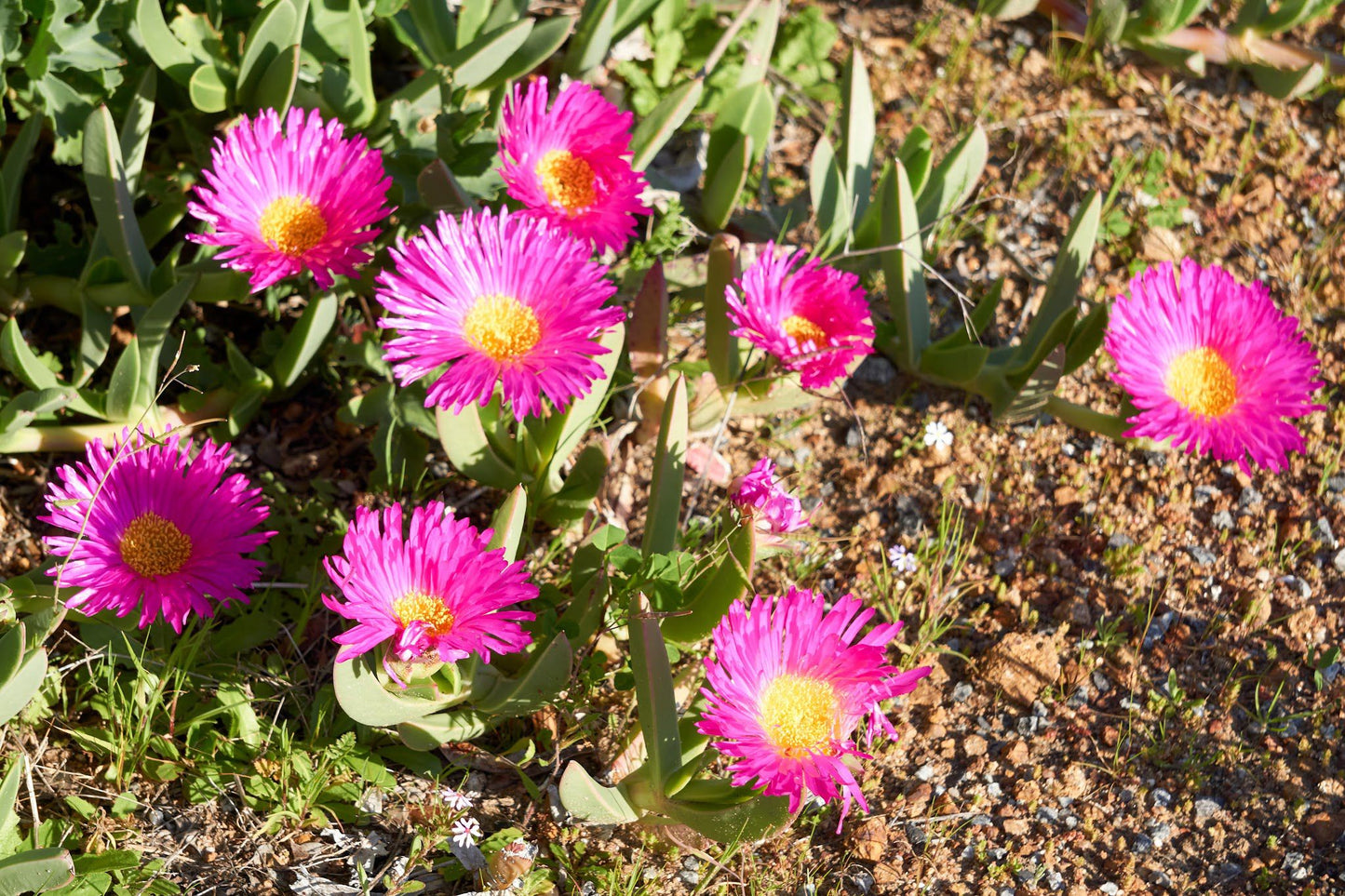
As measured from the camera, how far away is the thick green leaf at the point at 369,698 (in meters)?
1.56

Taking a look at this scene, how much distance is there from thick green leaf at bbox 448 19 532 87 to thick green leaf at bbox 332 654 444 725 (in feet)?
3.60

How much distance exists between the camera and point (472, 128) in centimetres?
207

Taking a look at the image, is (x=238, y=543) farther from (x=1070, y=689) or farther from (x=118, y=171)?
(x=1070, y=689)

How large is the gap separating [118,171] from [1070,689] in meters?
1.81

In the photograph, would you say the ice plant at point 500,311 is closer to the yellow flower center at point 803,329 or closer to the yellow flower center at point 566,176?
the yellow flower center at point 566,176

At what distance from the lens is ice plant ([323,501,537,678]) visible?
156cm

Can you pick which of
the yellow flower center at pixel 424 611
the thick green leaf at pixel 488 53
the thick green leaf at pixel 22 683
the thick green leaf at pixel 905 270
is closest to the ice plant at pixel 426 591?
the yellow flower center at pixel 424 611

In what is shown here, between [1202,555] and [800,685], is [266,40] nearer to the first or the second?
[800,685]

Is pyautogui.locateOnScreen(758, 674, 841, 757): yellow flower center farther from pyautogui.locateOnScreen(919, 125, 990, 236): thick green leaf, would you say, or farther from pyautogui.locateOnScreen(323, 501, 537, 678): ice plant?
pyautogui.locateOnScreen(919, 125, 990, 236): thick green leaf

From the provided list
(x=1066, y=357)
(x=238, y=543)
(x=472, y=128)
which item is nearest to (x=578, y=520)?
(x=238, y=543)

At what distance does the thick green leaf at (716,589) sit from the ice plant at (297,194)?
0.70 meters

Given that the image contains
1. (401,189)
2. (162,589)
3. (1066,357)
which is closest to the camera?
(162,589)

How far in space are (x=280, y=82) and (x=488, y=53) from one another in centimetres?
36

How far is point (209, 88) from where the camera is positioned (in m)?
2.08
